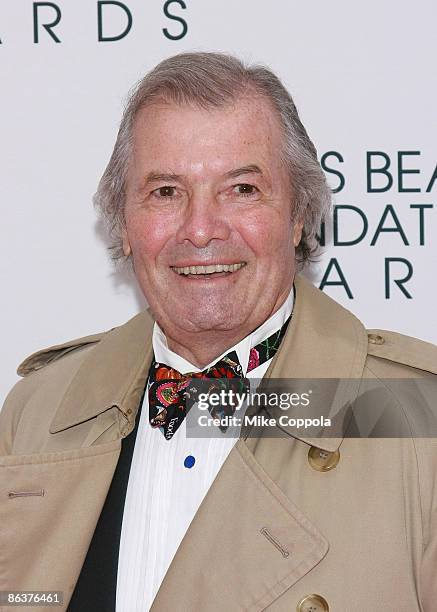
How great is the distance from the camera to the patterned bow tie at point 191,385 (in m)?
1.42

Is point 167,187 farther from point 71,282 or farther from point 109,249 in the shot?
point 71,282

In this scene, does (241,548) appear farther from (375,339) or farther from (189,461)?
(375,339)

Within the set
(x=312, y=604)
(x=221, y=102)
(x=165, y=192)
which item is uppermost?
(x=221, y=102)

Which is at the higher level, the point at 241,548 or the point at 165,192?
the point at 165,192

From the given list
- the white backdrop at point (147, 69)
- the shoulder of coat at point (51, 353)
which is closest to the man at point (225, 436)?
the shoulder of coat at point (51, 353)

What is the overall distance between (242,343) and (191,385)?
10 centimetres

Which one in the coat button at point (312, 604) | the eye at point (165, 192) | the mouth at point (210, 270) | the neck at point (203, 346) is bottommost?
the coat button at point (312, 604)

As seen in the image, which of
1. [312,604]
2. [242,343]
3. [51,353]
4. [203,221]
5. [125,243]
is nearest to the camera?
[312,604]

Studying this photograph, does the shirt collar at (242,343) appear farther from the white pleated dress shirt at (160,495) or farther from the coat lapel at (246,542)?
the coat lapel at (246,542)

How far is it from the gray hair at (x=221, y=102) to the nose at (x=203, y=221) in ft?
0.46

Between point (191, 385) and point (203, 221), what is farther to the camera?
point (191, 385)

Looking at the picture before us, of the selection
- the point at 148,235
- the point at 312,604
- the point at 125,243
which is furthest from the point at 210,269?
the point at 312,604

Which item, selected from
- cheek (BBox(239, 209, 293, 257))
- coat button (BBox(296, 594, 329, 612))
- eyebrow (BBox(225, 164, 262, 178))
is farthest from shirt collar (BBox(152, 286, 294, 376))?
coat button (BBox(296, 594, 329, 612))

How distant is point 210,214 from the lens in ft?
4.43
